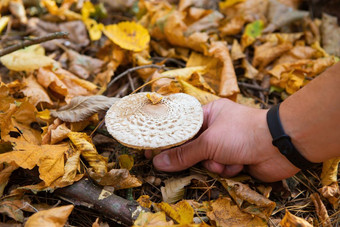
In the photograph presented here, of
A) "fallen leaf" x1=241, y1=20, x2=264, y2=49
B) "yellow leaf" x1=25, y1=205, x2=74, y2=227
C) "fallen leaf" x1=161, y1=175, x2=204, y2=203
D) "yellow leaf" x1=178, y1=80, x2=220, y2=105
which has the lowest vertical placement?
"fallen leaf" x1=161, y1=175, x2=204, y2=203

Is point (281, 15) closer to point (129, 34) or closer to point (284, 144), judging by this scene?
point (129, 34)

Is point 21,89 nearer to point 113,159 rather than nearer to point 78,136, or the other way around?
point 78,136

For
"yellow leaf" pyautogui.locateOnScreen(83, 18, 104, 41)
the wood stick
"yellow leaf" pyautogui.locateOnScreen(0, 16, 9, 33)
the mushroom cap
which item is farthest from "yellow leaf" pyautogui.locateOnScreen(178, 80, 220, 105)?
"yellow leaf" pyautogui.locateOnScreen(0, 16, 9, 33)

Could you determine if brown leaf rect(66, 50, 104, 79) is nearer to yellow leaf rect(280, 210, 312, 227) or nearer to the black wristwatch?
the black wristwatch

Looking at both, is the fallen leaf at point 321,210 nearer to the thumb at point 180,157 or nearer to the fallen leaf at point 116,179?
the thumb at point 180,157

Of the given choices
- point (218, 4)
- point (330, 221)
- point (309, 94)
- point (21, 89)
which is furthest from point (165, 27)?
point (330, 221)

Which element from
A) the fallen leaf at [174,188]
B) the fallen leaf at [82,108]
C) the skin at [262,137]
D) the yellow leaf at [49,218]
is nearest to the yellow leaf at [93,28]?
the fallen leaf at [82,108]

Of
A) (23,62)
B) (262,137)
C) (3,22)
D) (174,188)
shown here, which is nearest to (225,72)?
(262,137)
